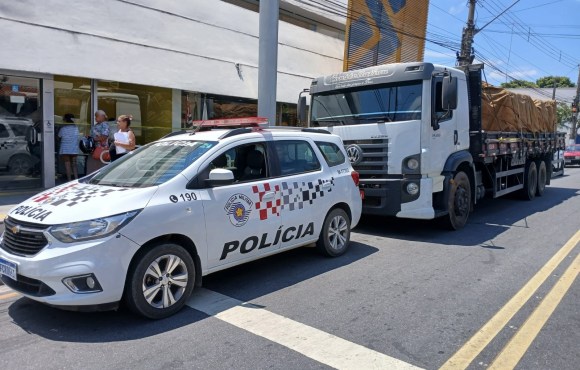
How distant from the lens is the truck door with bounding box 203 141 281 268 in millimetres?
4574

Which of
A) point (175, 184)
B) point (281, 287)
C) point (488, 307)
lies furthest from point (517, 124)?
point (175, 184)

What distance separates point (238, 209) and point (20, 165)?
300 inches

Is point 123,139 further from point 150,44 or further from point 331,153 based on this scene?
point 150,44

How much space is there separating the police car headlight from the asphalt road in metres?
0.80

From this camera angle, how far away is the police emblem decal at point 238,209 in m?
4.68

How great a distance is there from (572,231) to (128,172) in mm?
7435

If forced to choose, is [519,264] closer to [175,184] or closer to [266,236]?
[266,236]

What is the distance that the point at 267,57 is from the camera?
36.1ft

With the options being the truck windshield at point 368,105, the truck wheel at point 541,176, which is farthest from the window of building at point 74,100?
the truck wheel at point 541,176

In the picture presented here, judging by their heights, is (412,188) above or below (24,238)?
above

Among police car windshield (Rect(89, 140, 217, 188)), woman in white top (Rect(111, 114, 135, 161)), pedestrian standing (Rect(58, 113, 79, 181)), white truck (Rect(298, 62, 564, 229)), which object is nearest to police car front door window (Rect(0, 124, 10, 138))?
pedestrian standing (Rect(58, 113, 79, 181))

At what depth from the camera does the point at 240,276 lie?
543 cm

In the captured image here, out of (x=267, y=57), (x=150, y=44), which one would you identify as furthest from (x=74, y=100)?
(x=267, y=57)

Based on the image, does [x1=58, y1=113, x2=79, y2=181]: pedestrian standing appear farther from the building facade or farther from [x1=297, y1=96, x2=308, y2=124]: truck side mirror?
[x1=297, y1=96, x2=308, y2=124]: truck side mirror
